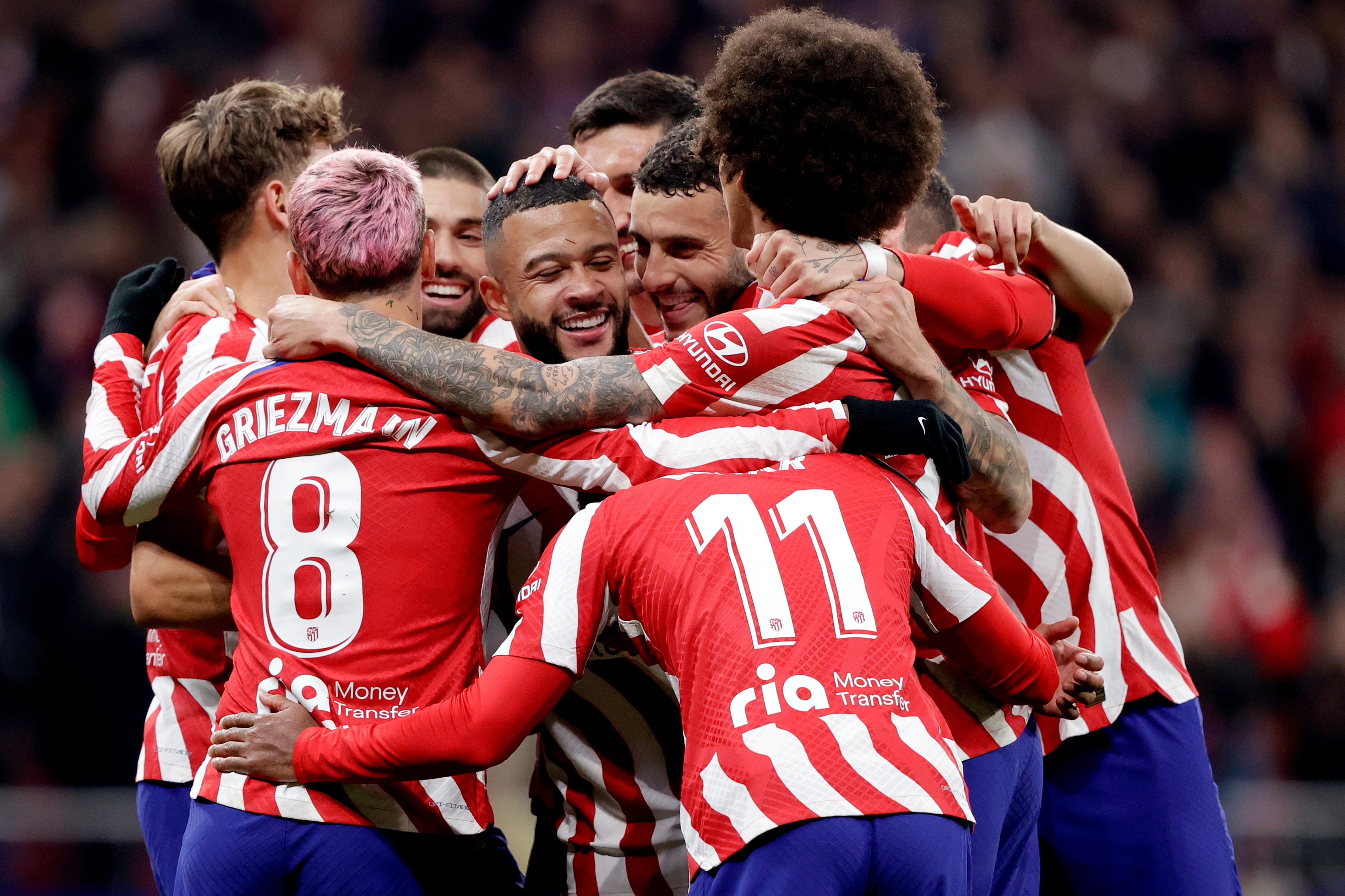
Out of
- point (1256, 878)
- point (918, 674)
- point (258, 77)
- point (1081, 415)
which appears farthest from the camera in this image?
point (258, 77)

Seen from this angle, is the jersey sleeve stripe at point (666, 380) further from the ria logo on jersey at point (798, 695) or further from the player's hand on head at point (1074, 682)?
the player's hand on head at point (1074, 682)

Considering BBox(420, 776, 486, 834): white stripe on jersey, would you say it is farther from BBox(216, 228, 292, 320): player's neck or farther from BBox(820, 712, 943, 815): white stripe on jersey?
BBox(216, 228, 292, 320): player's neck

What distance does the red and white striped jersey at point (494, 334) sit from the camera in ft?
13.4

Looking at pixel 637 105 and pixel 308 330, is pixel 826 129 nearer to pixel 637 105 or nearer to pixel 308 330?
pixel 308 330

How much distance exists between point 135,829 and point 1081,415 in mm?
5474

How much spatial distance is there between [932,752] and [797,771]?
0.92 feet

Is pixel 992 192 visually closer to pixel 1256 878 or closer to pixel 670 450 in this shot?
pixel 1256 878

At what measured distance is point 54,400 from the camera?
349 inches

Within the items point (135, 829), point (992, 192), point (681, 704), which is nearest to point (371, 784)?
point (681, 704)

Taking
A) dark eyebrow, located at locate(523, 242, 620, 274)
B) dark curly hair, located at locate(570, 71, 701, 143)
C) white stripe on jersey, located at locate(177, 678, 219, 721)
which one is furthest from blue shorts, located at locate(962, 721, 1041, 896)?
dark curly hair, located at locate(570, 71, 701, 143)

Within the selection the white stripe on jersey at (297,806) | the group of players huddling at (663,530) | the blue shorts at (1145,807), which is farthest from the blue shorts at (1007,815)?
the white stripe on jersey at (297,806)

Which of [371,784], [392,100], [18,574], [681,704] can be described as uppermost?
[392,100]

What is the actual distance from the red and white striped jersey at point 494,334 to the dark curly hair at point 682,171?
2.15 feet

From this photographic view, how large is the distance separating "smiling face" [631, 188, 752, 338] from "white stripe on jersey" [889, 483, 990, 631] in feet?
3.79
